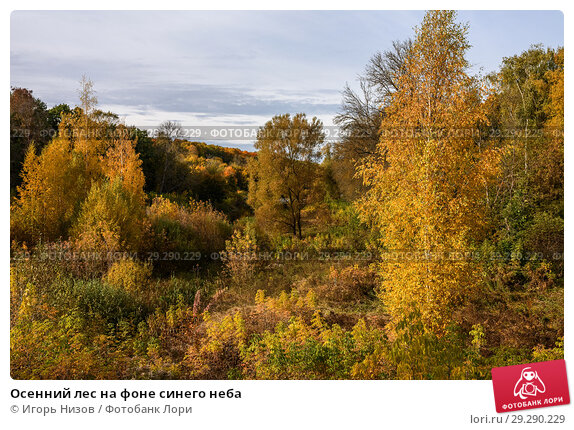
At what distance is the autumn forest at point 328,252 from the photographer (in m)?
5.71

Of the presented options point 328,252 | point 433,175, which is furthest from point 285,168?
point 433,175

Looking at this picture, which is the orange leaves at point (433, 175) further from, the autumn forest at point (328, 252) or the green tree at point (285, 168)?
the green tree at point (285, 168)

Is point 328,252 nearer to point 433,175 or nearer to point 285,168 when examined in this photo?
point 285,168

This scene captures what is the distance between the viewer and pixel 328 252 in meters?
15.1

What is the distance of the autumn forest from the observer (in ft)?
18.7
